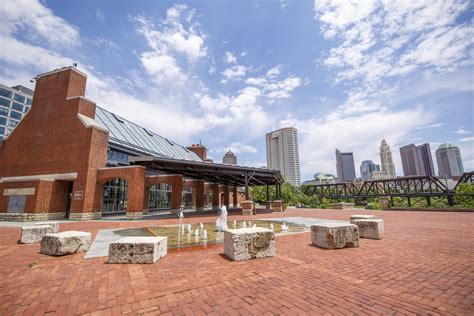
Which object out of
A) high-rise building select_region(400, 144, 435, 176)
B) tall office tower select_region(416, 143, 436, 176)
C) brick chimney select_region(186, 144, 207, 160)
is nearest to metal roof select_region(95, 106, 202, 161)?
brick chimney select_region(186, 144, 207, 160)

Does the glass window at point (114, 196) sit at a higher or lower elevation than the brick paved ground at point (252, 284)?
higher

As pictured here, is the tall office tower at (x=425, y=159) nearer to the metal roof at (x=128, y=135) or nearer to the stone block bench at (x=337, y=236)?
the metal roof at (x=128, y=135)

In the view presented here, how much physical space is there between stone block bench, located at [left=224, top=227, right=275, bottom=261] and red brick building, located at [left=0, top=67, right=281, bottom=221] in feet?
44.1

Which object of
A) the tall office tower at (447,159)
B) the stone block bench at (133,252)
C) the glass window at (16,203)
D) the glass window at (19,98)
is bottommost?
the stone block bench at (133,252)

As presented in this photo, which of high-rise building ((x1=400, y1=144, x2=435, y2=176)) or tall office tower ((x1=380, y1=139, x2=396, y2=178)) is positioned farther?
tall office tower ((x1=380, y1=139, x2=396, y2=178))


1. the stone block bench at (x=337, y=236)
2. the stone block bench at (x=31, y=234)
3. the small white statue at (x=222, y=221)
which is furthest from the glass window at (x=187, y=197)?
the stone block bench at (x=337, y=236)

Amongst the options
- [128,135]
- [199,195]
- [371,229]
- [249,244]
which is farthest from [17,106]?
[371,229]

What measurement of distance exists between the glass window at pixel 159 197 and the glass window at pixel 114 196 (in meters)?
3.84

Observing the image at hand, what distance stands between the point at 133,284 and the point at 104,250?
3437mm

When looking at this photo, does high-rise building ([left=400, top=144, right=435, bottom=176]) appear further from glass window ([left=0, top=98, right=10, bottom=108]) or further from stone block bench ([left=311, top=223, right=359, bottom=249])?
glass window ([left=0, top=98, right=10, bottom=108])

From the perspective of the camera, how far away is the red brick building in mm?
17250

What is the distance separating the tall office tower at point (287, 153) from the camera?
497 ft

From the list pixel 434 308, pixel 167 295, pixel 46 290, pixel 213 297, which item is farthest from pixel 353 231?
pixel 46 290

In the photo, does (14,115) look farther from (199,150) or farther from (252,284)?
(252,284)
